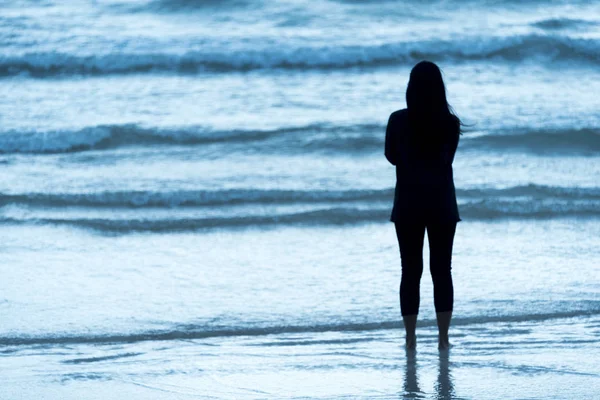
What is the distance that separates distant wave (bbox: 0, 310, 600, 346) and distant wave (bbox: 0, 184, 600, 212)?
3.90m

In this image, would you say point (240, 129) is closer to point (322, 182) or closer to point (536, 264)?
point (322, 182)

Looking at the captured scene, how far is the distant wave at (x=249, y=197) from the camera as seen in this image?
9.80 metres

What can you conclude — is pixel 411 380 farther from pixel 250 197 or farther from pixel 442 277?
pixel 250 197

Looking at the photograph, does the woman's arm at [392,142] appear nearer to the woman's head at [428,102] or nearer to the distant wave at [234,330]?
the woman's head at [428,102]

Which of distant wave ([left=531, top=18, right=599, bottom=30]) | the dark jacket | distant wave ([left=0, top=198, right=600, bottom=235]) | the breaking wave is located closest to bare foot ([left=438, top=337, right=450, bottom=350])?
the dark jacket

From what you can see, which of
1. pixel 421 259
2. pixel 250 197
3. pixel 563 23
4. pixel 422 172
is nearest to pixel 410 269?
pixel 421 259

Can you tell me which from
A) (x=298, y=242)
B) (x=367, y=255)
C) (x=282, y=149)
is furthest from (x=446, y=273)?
(x=282, y=149)

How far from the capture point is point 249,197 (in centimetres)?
1002

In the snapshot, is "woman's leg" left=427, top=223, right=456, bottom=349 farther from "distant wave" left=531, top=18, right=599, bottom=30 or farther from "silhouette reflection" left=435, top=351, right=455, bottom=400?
"distant wave" left=531, top=18, right=599, bottom=30

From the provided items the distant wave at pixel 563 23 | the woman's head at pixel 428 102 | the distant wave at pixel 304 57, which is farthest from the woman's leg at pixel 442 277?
the distant wave at pixel 563 23

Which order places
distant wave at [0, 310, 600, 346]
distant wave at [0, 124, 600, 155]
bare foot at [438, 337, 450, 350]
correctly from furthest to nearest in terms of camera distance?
1. distant wave at [0, 124, 600, 155]
2. distant wave at [0, 310, 600, 346]
3. bare foot at [438, 337, 450, 350]

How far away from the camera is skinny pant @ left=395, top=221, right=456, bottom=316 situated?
4957 mm

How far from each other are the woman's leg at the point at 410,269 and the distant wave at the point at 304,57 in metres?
12.7

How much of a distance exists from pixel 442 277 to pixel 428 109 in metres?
0.89
